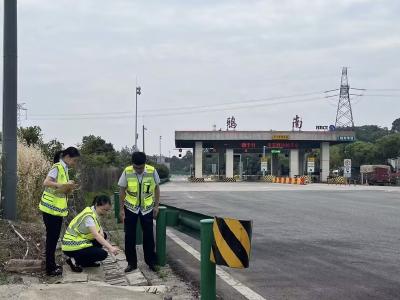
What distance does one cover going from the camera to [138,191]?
26.1 ft

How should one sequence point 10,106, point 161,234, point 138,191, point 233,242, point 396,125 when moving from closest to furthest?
1. point 233,242
2. point 138,191
3. point 161,234
4. point 10,106
5. point 396,125

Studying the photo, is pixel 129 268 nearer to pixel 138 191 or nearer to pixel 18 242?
pixel 138 191

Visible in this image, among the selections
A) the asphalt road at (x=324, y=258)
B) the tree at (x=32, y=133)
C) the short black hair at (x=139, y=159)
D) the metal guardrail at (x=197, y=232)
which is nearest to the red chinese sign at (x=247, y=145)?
the tree at (x=32, y=133)

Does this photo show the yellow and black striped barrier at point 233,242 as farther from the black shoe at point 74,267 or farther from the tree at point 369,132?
the tree at point 369,132

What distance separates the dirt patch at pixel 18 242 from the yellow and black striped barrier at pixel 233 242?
117 inches

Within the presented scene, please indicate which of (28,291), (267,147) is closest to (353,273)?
(28,291)

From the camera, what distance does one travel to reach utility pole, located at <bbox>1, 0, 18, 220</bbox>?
962cm

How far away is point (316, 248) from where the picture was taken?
34.9 feet

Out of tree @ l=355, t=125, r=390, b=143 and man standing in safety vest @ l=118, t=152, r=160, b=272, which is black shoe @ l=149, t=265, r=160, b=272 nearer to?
man standing in safety vest @ l=118, t=152, r=160, b=272

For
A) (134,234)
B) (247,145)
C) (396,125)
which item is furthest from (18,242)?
(396,125)

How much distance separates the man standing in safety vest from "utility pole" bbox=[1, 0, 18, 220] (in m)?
2.58

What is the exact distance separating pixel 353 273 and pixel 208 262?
124 inches

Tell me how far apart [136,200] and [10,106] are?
3.22m

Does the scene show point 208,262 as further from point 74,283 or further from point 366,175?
point 366,175
